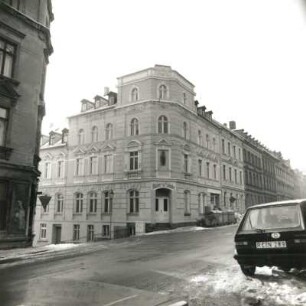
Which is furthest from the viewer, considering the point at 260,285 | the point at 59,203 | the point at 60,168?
the point at 60,168

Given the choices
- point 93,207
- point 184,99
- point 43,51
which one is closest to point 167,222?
point 93,207

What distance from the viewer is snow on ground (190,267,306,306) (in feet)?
18.9

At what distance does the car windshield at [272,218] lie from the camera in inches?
291

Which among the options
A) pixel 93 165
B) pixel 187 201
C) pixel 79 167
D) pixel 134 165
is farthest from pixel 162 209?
pixel 79 167

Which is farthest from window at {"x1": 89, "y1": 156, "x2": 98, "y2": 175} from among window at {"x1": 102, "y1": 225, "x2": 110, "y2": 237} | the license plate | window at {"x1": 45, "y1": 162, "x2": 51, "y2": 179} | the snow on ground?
the license plate

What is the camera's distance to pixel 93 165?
3441cm

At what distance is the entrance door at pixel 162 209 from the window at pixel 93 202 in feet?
23.1

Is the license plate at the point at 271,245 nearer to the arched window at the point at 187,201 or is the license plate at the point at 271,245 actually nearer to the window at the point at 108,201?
the arched window at the point at 187,201

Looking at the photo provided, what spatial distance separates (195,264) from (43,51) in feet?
51.5

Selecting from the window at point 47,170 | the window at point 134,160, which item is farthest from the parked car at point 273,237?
the window at point 47,170

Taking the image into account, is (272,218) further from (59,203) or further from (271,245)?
(59,203)

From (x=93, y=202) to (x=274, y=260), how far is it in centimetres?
2789

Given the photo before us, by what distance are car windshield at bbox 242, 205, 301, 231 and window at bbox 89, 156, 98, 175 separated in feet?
88.8

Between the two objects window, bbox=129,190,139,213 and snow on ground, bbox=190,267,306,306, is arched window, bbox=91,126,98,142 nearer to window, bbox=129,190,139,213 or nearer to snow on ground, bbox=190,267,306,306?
window, bbox=129,190,139,213
